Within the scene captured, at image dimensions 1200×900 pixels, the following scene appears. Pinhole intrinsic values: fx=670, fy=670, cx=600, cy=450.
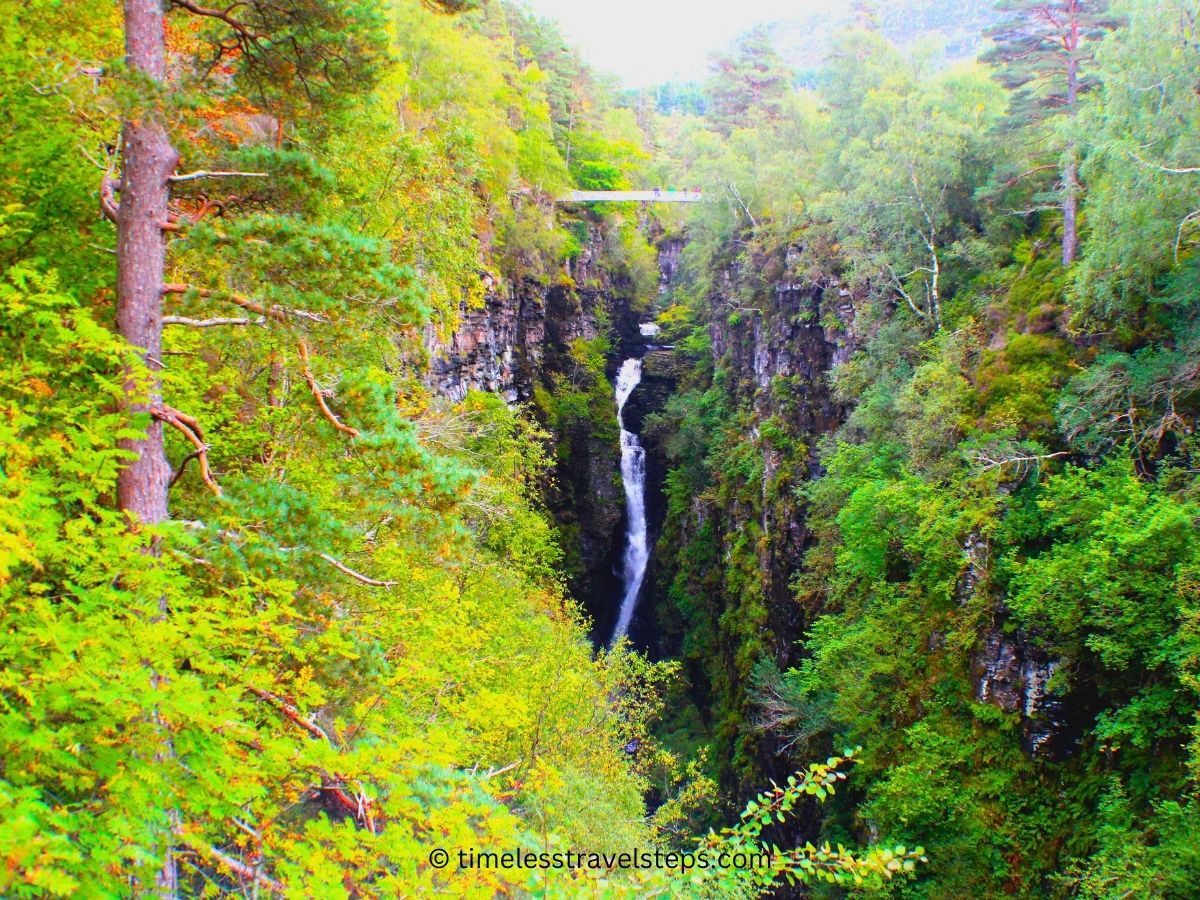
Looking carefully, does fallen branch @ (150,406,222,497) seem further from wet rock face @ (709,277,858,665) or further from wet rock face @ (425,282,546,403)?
wet rock face @ (709,277,858,665)

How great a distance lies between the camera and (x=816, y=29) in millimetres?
88250

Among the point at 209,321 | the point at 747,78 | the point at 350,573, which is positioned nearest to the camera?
the point at 209,321

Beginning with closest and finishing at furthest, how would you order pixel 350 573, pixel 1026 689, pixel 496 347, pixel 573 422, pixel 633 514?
pixel 350 573 < pixel 1026 689 < pixel 496 347 < pixel 573 422 < pixel 633 514

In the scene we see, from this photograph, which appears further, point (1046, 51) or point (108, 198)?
point (1046, 51)

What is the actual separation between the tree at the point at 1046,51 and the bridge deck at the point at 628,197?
1830 cm

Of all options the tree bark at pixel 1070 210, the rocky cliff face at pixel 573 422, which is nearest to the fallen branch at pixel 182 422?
the tree bark at pixel 1070 210

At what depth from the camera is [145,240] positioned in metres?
5.20

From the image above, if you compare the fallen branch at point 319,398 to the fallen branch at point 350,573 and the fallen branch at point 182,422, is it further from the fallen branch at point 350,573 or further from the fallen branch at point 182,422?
the fallen branch at point 182,422

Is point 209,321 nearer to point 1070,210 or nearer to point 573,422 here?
point 1070,210

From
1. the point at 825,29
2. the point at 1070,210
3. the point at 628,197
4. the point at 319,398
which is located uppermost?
the point at 825,29

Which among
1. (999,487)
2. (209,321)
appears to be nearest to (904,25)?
(999,487)

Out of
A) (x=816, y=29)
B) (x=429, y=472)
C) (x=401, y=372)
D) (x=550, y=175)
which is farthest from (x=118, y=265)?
(x=816, y=29)

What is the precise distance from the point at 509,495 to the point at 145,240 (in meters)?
12.5

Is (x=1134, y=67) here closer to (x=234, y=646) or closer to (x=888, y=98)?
(x=888, y=98)
